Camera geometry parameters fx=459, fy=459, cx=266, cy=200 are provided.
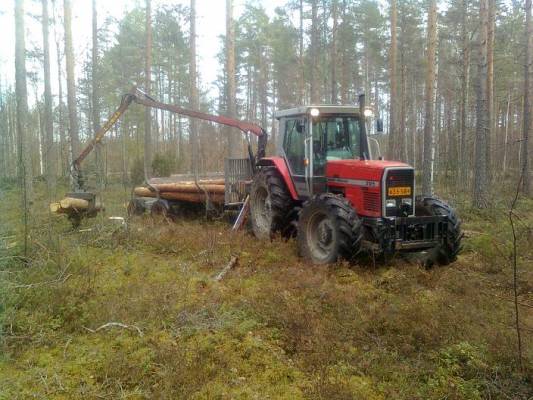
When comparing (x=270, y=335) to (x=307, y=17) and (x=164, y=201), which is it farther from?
(x=307, y=17)

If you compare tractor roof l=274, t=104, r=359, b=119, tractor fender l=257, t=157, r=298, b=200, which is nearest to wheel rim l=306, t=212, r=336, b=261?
tractor fender l=257, t=157, r=298, b=200

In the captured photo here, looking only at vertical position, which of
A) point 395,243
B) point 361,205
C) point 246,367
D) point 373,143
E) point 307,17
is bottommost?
point 246,367

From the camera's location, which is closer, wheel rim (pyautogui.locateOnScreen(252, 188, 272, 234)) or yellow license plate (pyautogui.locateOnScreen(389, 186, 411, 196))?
yellow license plate (pyautogui.locateOnScreen(389, 186, 411, 196))

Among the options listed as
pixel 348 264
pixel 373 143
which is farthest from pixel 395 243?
pixel 373 143

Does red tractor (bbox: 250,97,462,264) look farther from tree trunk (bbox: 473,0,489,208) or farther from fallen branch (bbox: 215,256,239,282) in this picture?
tree trunk (bbox: 473,0,489,208)

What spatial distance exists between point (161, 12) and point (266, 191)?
22753mm

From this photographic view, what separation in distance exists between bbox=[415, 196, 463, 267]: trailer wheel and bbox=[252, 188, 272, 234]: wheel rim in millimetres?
3111

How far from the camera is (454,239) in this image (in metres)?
7.09

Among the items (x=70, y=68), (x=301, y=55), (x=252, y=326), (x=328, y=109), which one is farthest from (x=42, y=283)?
(x=301, y=55)

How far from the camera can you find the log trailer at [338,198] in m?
6.85

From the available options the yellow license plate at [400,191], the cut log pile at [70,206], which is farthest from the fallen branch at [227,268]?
the cut log pile at [70,206]

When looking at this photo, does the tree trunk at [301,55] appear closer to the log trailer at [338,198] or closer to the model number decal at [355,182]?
the log trailer at [338,198]

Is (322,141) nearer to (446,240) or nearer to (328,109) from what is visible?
(328,109)

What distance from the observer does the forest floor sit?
12.4 ft
